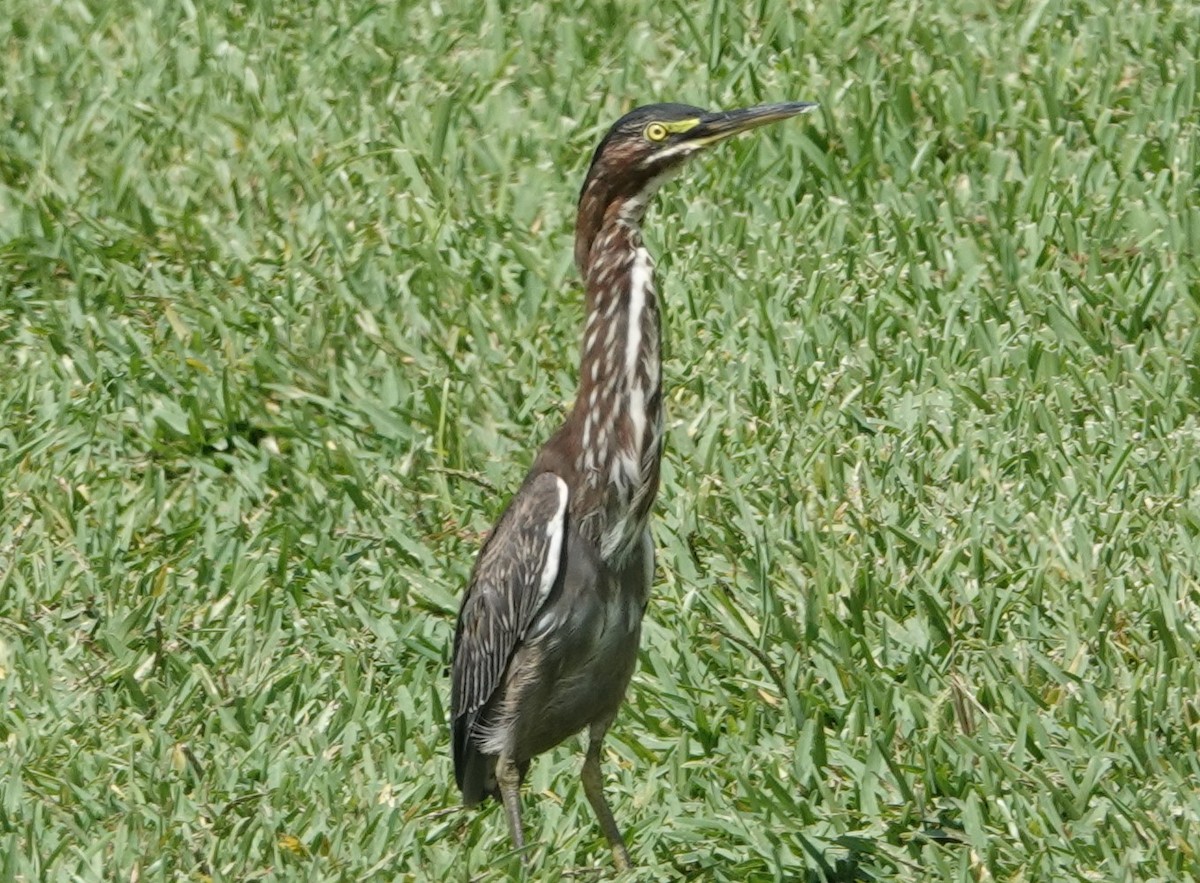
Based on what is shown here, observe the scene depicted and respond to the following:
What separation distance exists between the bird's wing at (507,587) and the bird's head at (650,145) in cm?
70

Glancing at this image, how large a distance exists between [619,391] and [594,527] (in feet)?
1.10

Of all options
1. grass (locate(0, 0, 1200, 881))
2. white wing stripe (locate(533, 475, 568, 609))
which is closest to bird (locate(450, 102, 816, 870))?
white wing stripe (locate(533, 475, 568, 609))

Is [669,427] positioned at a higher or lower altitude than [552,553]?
lower

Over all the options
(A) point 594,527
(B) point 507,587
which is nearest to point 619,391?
(A) point 594,527

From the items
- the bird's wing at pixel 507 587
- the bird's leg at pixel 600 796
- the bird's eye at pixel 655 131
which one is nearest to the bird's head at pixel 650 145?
the bird's eye at pixel 655 131

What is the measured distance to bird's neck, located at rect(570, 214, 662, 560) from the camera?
4914mm

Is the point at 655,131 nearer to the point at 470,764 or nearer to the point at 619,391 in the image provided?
the point at 619,391

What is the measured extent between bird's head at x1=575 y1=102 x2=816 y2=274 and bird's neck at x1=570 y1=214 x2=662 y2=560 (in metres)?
0.06

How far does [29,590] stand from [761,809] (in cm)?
236

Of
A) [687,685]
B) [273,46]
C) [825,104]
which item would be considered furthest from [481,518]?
[273,46]

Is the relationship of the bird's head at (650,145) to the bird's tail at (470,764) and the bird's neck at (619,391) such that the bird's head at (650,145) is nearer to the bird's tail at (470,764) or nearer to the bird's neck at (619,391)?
the bird's neck at (619,391)

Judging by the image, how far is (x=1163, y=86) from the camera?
786 cm

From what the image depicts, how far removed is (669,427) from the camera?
6645 millimetres

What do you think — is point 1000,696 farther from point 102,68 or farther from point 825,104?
point 102,68
